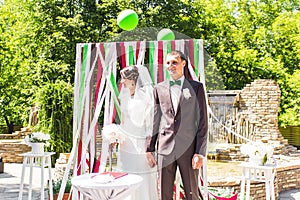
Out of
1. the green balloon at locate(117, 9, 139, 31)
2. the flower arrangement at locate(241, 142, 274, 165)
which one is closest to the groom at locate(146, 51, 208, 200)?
the green balloon at locate(117, 9, 139, 31)

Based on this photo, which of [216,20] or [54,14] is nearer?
[54,14]

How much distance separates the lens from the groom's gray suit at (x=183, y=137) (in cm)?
327

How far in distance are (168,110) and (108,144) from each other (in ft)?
3.21

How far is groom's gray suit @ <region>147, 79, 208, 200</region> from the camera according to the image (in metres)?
3.27

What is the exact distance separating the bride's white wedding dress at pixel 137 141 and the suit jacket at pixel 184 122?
322 mm

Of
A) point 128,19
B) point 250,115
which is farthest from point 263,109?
point 128,19

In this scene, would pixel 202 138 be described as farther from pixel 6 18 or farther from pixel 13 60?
pixel 6 18

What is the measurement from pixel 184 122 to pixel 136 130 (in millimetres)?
594

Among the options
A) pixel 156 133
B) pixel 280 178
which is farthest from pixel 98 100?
pixel 280 178

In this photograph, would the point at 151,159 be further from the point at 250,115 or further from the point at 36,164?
the point at 250,115

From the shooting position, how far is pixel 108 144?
13.3ft

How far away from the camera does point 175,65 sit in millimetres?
3324

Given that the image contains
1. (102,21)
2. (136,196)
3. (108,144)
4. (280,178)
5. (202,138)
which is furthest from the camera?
(102,21)

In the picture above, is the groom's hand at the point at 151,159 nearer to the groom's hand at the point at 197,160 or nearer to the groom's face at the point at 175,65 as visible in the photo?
the groom's hand at the point at 197,160
